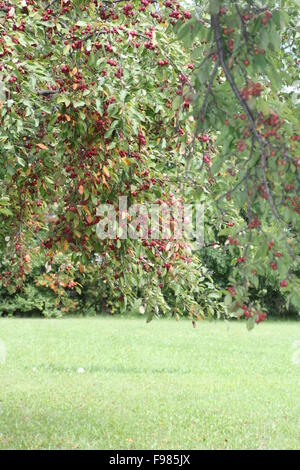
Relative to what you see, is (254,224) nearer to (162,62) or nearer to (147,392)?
(162,62)

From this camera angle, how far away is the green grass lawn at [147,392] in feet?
21.9

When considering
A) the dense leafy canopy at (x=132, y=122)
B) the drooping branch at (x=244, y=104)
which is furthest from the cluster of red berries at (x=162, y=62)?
the drooping branch at (x=244, y=104)

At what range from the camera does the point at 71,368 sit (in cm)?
1123

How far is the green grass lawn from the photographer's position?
6.67m

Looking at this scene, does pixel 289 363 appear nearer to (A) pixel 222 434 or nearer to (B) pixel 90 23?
(A) pixel 222 434

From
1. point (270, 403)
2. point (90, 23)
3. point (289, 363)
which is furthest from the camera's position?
point (289, 363)

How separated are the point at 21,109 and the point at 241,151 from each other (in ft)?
8.63

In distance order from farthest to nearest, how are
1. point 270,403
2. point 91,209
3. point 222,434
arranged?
point 270,403 → point 222,434 → point 91,209

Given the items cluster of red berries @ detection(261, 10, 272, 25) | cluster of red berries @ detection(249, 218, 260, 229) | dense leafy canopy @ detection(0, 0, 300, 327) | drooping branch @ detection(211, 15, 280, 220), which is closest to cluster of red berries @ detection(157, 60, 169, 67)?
dense leafy canopy @ detection(0, 0, 300, 327)

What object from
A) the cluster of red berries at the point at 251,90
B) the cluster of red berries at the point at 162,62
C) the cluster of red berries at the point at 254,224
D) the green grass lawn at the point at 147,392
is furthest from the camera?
the green grass lawn at the point at 147,392

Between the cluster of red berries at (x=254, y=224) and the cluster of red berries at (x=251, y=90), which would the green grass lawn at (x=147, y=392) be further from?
the cluster of red berries at (x=251, y=90)

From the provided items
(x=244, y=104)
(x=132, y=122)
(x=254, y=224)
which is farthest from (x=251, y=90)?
(x=132, y=122)

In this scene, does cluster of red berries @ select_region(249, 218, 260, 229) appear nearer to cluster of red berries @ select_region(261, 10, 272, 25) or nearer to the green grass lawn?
cluster of red berries @ select_region(261, 10, 272, 25)

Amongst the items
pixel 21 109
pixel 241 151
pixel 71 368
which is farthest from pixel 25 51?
pixel 71 368
